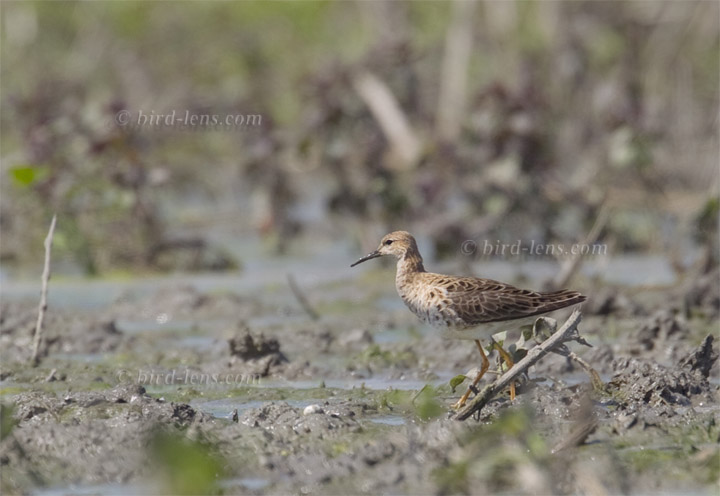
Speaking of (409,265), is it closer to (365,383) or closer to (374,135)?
(365,383)

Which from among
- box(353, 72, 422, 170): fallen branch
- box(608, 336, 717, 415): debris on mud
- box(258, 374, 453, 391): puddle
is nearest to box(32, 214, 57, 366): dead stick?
box(258, 374, 453, 391): puddle

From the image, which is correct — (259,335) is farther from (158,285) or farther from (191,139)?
(191,139)

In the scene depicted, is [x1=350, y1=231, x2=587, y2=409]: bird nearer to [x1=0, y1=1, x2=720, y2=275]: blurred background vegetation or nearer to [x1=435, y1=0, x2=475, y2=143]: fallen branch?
[x1=0, y1=1, x2=720, y2=275]: blurred background vegetation

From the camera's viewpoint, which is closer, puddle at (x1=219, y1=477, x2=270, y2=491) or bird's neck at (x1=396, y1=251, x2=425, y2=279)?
puddle at (x1=219, y1=477, x2=270, y2=491)

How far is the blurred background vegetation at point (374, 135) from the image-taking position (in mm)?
12117

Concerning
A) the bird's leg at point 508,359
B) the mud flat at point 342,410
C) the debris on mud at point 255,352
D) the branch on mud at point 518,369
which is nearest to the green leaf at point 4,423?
the mud flat at point 342,410

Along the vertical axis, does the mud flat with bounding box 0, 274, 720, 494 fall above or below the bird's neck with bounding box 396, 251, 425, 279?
below

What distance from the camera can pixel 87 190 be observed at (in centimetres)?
1230

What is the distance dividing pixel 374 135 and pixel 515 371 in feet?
24.6

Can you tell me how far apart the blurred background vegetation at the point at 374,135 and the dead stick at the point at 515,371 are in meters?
4.24

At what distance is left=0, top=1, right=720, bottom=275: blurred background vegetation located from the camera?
12117 mm

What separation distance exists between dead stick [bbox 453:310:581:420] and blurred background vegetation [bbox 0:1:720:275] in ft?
13.9

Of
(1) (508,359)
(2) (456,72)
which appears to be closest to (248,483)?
(1) (508,359)

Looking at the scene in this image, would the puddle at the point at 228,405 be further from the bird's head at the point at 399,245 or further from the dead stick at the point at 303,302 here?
→ the dead stick at the point at 303,302
